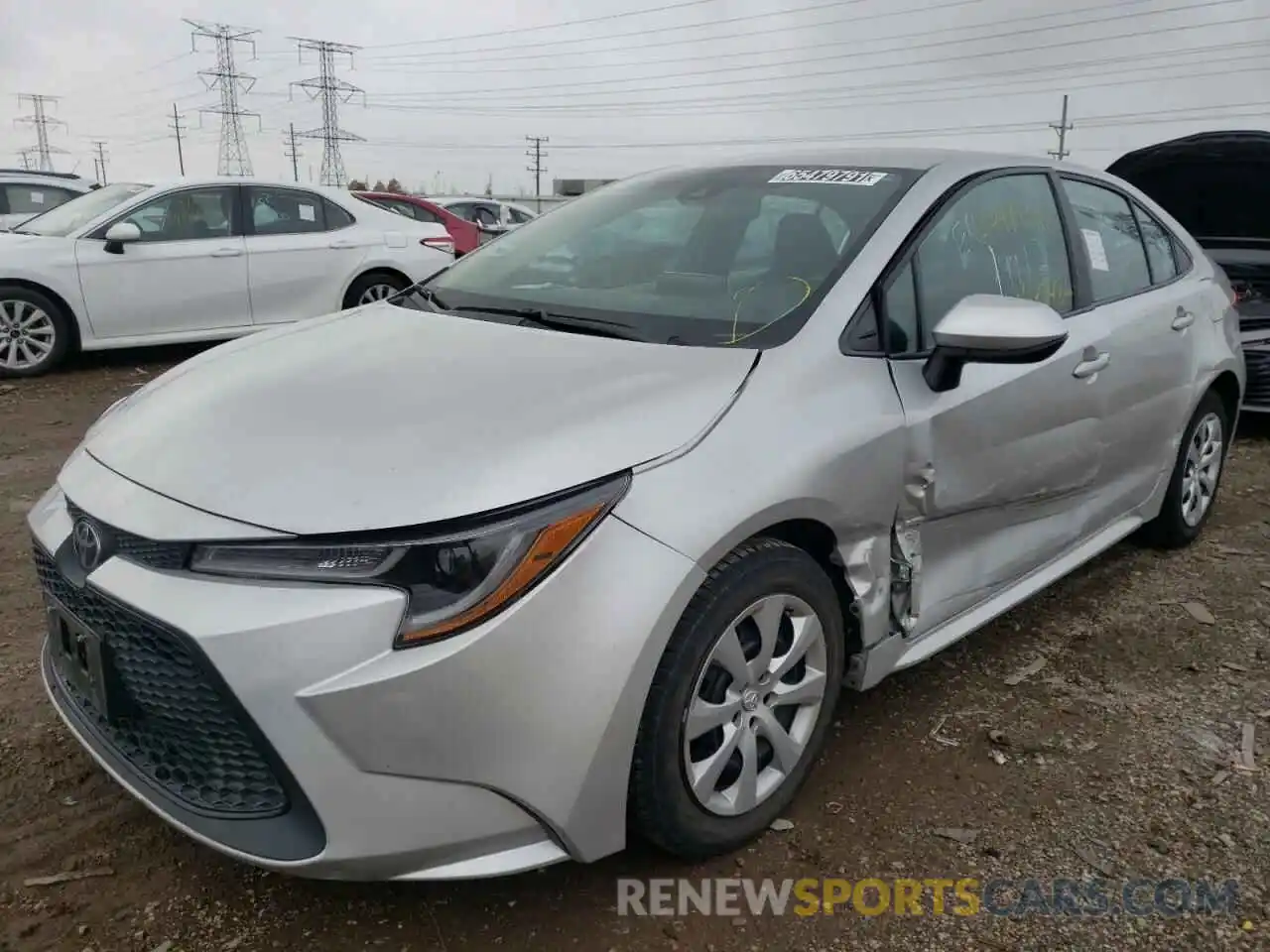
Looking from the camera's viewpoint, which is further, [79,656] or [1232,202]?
[1232,202]

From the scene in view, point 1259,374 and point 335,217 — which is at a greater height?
point 335,217

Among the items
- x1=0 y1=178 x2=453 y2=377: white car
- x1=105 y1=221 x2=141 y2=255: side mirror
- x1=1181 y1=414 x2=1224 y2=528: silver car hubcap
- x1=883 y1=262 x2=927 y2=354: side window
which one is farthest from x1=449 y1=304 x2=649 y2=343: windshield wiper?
x1=105 y1=221 x2=141 y2=255: side mirror

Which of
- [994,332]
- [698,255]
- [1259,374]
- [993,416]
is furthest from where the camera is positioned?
[1259,374]

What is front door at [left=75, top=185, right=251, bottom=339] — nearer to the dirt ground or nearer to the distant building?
the distant building

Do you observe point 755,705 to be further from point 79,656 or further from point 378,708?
point 79,656

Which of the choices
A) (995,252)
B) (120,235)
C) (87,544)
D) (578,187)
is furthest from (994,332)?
(120,235)

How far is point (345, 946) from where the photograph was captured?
6.46 ft

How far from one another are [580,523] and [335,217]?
7.32 metres

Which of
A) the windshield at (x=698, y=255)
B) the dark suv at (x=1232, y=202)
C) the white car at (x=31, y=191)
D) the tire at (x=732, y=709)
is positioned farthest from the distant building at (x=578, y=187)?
the white car at (x=31, y=191)

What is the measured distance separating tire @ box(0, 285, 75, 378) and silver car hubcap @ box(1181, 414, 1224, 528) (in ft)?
23.2

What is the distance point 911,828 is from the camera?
2369 mm

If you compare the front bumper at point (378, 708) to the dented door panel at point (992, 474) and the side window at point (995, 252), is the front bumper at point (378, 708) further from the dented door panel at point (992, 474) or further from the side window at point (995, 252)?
the side window at point (995, 252)

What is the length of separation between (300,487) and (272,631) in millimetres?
271

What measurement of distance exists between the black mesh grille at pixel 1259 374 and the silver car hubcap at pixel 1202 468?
2.13m
